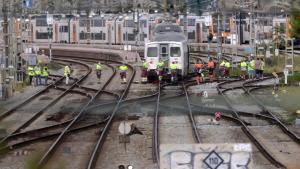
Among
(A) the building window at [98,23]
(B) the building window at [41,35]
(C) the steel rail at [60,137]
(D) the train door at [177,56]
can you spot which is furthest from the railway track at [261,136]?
(B) the building window at [41,35]

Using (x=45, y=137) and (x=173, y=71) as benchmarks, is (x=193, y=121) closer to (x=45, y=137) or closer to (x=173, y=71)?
(x=45, y=137)

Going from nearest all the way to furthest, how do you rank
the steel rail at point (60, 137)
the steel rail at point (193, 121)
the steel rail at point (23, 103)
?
the steel rail at point (60, 137) < the steel rail at point (193, 121) < the steel rail at point (23, 103)

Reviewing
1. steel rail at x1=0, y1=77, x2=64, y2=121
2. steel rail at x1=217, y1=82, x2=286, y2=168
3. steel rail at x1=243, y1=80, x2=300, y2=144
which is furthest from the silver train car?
steel rail at x1=217, y1=82, x2=286, y2=168

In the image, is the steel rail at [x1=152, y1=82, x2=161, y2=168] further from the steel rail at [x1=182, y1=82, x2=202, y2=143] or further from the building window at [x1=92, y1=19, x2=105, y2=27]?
the building window at [x1=92, y1=19, x2=105, y2=27]

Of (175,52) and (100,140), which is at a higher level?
(175,52)

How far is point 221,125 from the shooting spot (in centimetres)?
2066

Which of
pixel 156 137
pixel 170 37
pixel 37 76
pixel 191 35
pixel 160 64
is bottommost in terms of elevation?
pixel 156 137

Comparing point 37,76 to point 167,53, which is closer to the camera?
point 37,76

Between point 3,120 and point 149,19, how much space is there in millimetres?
48603

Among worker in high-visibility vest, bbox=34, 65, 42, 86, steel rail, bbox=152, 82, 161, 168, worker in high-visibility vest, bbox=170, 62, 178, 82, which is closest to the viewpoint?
steel rail, bbox=152, 82, 161, 168

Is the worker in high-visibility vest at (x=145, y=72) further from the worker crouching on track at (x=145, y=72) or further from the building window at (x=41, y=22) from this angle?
the building window at (x=41, y=22)

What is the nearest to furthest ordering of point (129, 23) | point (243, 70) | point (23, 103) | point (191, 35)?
point (23, 103) < point (243, 70) < point (129, 23) < point (191, 35)

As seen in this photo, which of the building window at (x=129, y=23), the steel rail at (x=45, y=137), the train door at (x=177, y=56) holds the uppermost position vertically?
the building window at (x=129, y=23)

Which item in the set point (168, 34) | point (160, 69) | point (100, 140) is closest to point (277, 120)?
point (100, 140)
